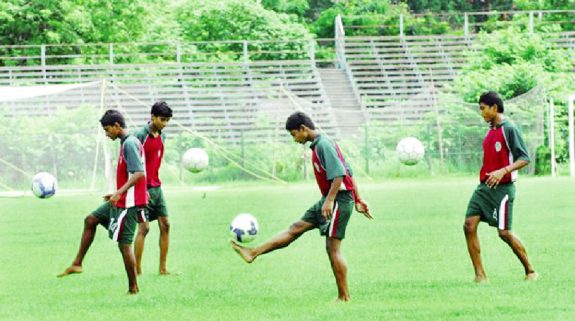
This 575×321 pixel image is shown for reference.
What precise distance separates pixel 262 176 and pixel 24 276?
21.5 metres

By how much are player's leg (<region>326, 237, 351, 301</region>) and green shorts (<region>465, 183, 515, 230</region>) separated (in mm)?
1814

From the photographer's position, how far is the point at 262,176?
34.2 metres

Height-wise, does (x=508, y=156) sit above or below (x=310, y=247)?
above

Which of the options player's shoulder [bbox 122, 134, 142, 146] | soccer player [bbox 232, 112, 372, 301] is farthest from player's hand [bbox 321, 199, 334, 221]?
player's shoulder [bbox 122, 134, 142, 146]

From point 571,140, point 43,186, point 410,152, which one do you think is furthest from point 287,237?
point 571,140

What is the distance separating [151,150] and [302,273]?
1927 millimetres

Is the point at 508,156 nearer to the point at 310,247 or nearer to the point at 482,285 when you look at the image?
the point at 482,285

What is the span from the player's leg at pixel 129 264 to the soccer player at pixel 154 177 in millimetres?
1480

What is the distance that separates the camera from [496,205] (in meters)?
11.4

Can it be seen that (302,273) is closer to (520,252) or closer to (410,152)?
(520,252)

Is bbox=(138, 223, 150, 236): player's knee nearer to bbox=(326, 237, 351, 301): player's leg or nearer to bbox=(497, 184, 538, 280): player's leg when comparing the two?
bbox=(326, 237, 351, 301): player's leg

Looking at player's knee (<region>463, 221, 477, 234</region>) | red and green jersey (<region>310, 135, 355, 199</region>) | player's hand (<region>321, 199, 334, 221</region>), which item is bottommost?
player's knee (<region>463, 221, 477, 234</region>)

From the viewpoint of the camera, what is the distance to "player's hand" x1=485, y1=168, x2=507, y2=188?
11.2 m

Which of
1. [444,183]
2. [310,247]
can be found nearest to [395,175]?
[444,183]
